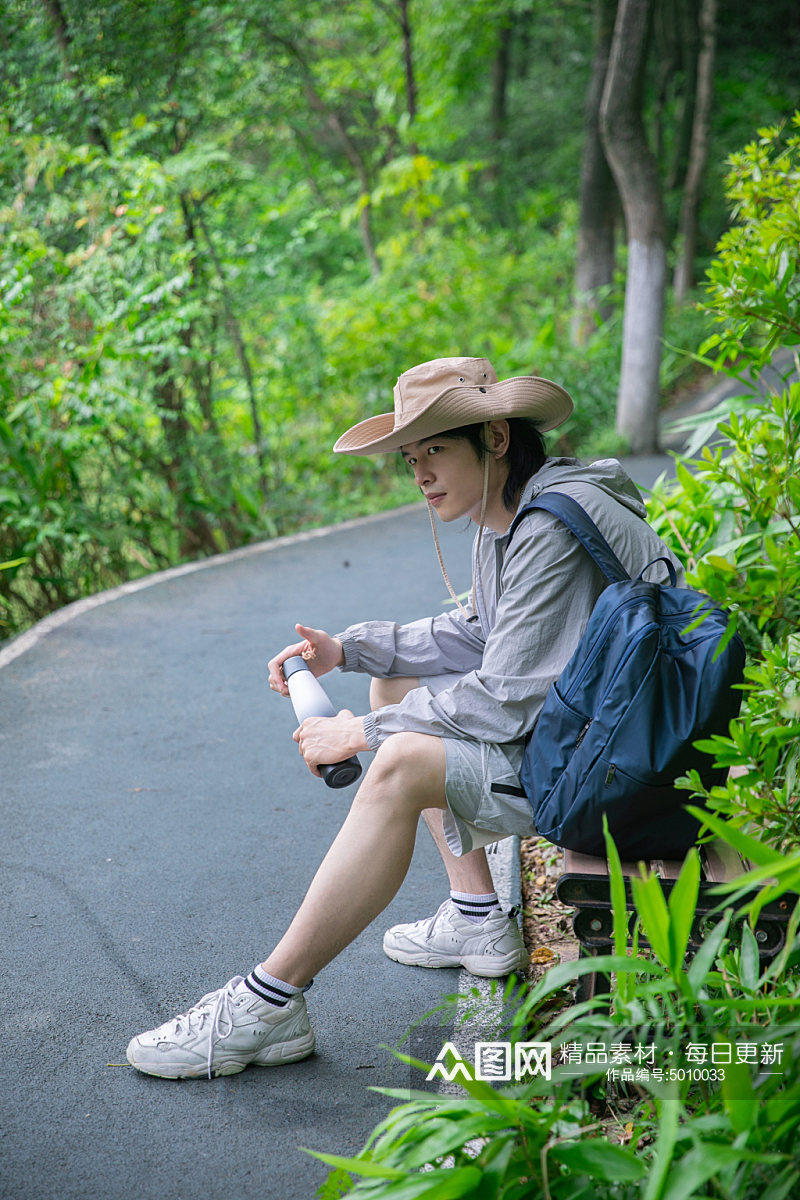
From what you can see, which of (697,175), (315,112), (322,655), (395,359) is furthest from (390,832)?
(697,175)

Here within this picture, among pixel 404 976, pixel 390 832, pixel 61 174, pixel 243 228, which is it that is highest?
pixel 61 174

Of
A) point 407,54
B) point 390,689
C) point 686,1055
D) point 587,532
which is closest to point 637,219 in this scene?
point 407,54

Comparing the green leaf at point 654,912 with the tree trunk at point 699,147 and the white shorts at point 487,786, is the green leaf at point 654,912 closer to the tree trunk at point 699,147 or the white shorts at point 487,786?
the white shorts at point 487,786

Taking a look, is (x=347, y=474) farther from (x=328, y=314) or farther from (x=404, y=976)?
(x=404, y=976)

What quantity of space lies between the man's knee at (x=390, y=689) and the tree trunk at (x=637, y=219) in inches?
277

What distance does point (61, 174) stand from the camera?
6.72 metres

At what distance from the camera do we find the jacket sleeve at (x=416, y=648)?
8.80ft

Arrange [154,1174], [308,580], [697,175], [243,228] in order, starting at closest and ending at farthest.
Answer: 1. [154,1174]
2. [308,580]
3. [243,228]
4. [697,175]

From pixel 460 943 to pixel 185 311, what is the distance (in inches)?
190

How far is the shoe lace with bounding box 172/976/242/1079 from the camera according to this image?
7.22 feet

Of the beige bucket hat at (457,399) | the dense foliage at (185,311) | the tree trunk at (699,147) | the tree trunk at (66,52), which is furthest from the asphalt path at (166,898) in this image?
the tree trunk at (699,147)

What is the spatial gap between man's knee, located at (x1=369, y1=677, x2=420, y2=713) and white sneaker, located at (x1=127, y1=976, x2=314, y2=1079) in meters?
0.84

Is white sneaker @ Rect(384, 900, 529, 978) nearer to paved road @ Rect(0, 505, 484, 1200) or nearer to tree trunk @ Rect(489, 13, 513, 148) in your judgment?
paved road @ Rect(0, 505, 484, 1200)

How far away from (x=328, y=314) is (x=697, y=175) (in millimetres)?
8128
